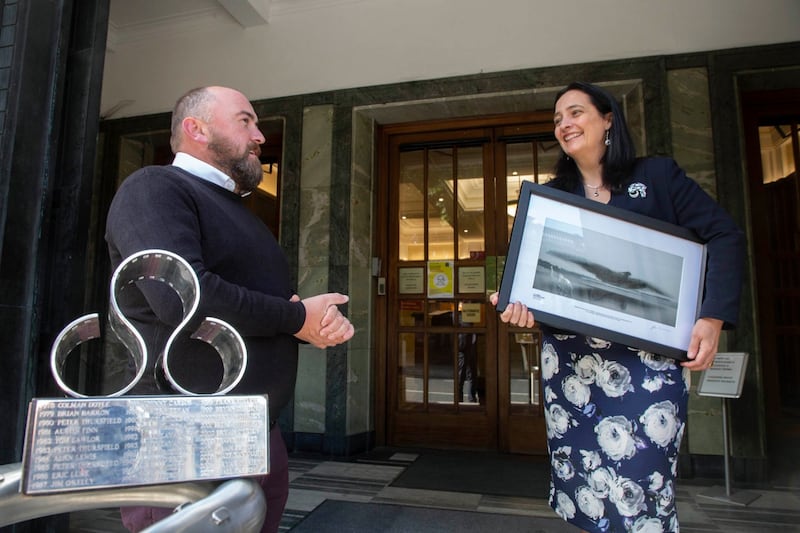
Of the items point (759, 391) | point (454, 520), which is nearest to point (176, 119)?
point (454, 520)

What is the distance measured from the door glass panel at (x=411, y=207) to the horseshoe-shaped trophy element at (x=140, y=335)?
3567 mm

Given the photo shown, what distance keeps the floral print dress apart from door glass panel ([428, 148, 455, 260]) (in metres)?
2.75

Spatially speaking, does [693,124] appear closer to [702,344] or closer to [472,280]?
[472,280]

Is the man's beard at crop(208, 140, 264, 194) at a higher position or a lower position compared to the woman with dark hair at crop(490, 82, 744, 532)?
higher

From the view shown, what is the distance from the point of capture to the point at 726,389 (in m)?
2.86

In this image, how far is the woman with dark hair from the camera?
4.20 ft

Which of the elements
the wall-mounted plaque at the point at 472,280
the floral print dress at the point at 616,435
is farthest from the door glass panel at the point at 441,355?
the floral print dress at the point at 616,435

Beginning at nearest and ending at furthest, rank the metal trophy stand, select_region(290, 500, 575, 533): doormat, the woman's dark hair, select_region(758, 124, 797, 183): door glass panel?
the woman's dark hair → select_region(290, 500, 575, 533): doormat → the metal trophy stand → select_region(758, 124, 797, 183): door glass panel

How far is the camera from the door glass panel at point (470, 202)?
4.09 meters

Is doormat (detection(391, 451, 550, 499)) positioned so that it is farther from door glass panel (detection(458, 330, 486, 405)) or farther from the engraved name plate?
the engraved name plate

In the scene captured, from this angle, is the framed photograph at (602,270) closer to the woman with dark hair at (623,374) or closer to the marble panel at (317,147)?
the woman with dark hair at (623,374)

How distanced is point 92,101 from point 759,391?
3.90m

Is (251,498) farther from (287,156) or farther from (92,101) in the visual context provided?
(287,156)

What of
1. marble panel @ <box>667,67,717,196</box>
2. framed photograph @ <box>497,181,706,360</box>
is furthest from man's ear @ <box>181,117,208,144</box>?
marble panel @ <box>667,67,717,196</box>
